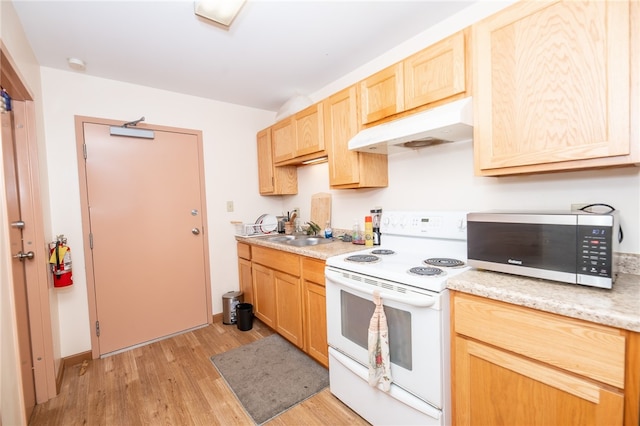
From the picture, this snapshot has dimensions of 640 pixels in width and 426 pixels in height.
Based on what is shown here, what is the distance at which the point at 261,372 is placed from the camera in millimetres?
2033

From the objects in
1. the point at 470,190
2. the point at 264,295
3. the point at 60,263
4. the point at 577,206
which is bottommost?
the point at 264,295

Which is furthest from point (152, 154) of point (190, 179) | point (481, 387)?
point (481, 387)

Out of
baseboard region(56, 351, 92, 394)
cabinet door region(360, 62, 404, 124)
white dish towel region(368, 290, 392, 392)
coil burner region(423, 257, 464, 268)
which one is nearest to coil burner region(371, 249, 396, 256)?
coil burner region(423, 257, 464, 268)

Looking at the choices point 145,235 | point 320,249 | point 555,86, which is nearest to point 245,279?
point 145,235

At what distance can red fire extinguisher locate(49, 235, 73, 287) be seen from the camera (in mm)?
1975

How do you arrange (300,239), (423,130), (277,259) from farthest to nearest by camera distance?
(300,239) → (277,259) → (423,130)

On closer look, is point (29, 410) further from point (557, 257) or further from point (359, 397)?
point (557, 257)

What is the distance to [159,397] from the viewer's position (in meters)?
1.82

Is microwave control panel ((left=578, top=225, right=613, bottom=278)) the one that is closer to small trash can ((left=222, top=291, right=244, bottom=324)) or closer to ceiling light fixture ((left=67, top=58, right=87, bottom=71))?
small trash can ((left=222, top=291, right=244, bottom=324))

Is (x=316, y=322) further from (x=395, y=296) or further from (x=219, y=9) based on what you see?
(x=219, y=9)

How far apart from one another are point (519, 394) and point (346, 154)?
5.50 feet

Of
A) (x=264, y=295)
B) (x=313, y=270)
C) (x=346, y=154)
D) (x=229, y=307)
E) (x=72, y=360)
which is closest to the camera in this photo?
(x=313, y=270)

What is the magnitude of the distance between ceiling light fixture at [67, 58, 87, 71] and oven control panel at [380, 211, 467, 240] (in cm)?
263

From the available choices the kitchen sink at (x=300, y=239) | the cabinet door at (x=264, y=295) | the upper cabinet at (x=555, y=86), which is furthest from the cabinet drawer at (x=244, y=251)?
the upper cabinet at (x=555, y=86)
